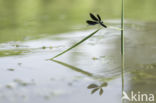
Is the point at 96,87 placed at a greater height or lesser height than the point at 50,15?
lesser

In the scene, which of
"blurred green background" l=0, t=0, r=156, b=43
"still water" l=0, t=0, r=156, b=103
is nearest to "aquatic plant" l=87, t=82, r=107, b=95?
"still water" l=0, t=0, r=156, b=103

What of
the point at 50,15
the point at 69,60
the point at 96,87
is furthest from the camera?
the point at 50,15

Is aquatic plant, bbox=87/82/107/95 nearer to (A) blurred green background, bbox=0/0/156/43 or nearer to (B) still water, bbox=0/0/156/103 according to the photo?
(B) still water, bbox=0/0/156/103

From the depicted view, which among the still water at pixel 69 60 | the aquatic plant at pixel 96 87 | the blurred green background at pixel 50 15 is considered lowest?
the aquatic plant at pixel 96 87

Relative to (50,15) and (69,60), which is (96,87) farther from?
(50,15)

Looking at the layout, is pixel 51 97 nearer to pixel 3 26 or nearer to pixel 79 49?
pixel 79 49

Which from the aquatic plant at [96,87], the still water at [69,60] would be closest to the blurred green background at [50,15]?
the still water at [69,60]

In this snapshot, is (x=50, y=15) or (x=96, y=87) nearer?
(x=96, y=87)

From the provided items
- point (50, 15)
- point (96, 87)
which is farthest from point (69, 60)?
point (50, 15)

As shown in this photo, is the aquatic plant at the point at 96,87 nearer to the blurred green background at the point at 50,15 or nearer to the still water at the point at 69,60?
the still water at the point at 69,60

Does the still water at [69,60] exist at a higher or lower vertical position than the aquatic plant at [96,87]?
higher
